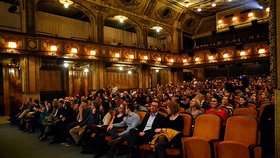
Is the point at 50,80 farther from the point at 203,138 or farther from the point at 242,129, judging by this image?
the point at 242,129

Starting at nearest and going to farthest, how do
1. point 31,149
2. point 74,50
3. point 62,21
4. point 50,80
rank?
point 31,149 < point 74,50 < point 50,80 < point 62,21

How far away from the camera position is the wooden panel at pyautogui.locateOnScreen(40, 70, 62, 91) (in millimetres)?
14997

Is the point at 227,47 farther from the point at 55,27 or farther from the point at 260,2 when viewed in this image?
the point at 55,27

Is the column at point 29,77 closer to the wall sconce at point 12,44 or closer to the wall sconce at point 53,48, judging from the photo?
the wall sconce at point 12,44

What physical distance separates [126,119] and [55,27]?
1366 centimetres

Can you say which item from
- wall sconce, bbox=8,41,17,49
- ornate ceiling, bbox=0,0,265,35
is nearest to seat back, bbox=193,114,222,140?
wall sconce, bbox=8,41,17,49

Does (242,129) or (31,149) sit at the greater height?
(242,129)

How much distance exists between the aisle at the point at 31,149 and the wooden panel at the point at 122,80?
10.6 meters

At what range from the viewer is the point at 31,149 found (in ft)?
19.8

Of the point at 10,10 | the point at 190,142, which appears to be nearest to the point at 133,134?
the point at 190,142

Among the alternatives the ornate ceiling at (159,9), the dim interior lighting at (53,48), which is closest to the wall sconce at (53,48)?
the dim interior lighting at (53,48)

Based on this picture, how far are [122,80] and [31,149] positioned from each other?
13097 millimetres

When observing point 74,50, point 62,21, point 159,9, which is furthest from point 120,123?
point 159,9

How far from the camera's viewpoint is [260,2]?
64.1ft
